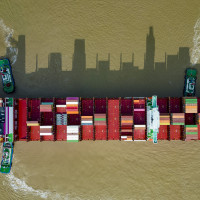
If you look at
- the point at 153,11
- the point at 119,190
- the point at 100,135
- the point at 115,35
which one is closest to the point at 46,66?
the point at 115,35

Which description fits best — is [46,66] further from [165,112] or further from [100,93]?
[165,112]

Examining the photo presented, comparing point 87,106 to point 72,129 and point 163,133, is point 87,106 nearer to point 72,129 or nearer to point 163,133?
point 72,129

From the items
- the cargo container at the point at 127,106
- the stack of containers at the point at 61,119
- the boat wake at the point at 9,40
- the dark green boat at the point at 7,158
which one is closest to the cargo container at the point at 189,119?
the cargo container at the point at 127,106

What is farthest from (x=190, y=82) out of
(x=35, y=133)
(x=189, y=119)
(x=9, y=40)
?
(x=9, y=40)

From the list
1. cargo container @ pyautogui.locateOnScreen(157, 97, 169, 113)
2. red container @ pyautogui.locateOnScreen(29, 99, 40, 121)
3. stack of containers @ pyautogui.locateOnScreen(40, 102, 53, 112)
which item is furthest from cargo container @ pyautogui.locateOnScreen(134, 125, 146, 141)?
red container @ pyautogui.locateOnScreen(29, 99, 40, 121)

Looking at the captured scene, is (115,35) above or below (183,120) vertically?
above

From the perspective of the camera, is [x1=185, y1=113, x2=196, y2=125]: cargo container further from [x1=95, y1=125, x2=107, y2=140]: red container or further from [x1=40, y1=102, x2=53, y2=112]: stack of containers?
[x1=40, y1=102, x2=53, y2=112]: stack of containers

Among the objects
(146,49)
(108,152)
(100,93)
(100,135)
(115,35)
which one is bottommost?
(108,152)

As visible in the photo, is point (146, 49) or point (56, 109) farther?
point (146, 49)
